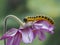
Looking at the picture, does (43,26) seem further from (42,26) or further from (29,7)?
(29,7)

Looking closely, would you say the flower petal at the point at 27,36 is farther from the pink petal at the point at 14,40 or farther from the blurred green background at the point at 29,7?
the blurred green background at the point at 29,7

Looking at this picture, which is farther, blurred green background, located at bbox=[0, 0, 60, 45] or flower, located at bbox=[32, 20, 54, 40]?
blurred green background, located at bbox=[0, 0, 60, 45]

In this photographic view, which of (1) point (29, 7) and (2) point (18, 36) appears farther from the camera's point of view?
(1) point (29, 7)

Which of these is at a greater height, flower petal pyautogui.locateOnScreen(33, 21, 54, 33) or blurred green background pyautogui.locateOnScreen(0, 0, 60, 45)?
blurred green background pyautogui.locateOnScreen(0, 0, 60, 45)

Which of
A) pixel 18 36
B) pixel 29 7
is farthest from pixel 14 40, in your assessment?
pixel 29 7

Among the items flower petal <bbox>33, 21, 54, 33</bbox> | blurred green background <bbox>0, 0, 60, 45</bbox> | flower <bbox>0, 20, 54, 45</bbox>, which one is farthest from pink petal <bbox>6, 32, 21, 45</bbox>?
blurred green background <bbox>0, 0, 60, 45</bbox>

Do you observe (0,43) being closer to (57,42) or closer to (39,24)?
(57,42)

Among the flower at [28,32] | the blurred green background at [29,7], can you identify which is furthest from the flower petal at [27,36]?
the blurred green background at [29,7]

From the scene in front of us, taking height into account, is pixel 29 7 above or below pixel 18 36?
above

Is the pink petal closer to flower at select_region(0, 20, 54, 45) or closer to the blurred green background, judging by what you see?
flower at select_region(0, 20, 54, 45)
